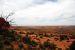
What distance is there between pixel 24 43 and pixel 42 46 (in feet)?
9.23

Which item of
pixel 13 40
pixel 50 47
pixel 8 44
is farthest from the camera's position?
pixel 50 47

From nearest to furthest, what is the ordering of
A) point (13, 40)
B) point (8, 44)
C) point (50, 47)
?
point (8, 44) → point (13, 40) → point (50, 47)

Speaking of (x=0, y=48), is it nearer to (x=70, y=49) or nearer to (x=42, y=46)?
(x=42, y=46)

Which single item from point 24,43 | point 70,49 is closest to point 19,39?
point 24,43

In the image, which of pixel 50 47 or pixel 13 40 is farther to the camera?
pixel 50 47

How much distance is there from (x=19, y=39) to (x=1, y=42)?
12.7 ft

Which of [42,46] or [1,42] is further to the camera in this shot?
[42,46]

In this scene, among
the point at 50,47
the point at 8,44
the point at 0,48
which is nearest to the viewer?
the point at 0,48

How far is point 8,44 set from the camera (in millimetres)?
26078

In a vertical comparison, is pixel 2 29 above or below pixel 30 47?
above

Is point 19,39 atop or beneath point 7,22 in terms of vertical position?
beneath

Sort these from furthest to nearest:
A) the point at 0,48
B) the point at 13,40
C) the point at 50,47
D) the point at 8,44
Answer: the point at 50,47, the point at 13,40, the point at 8,44, the point at 0,48

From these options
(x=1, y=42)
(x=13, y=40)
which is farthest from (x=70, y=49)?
(x=1, y=42)

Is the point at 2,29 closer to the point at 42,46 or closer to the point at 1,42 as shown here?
the point at 1,42
